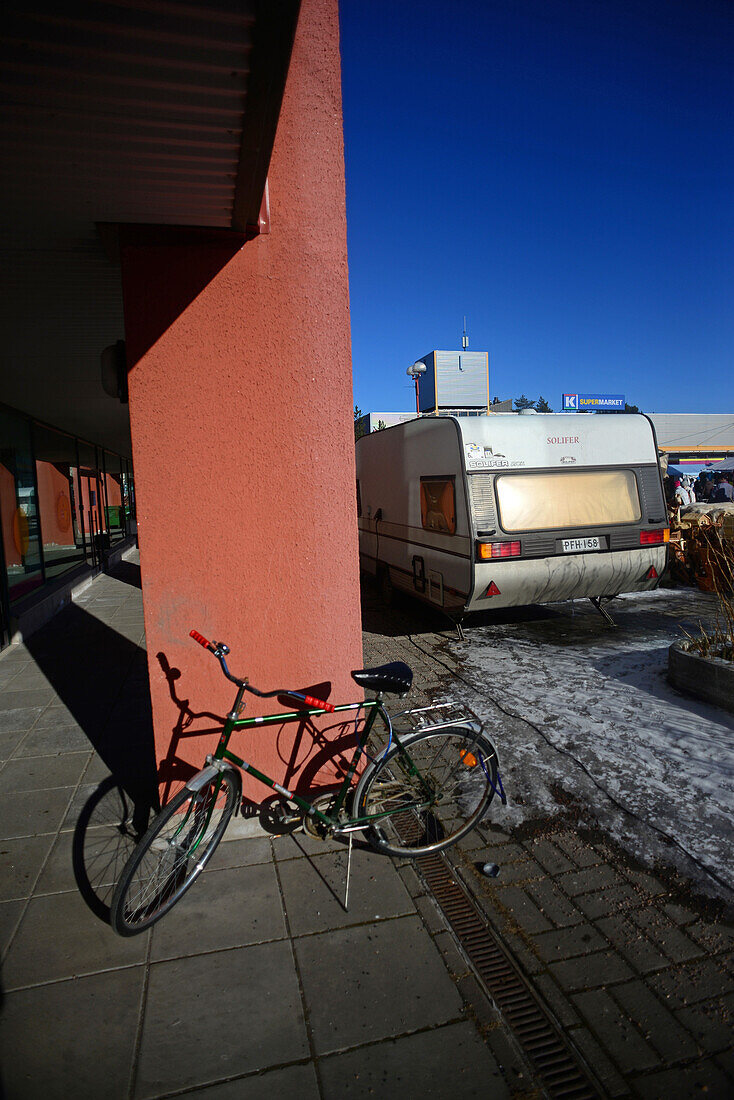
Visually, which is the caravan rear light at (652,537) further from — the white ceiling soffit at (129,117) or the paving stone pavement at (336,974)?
the white ceiling soffit at (129,117)

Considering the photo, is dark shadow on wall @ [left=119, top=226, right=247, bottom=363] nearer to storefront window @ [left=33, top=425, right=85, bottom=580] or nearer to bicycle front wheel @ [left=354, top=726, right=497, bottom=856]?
bicycle front wheel @ [left=354, top=726, right=497, bottom=856]

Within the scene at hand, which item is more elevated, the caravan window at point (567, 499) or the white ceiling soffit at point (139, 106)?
the white ceiling soffit at point (139, 106)

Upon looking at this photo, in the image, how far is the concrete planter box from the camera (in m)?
4.89

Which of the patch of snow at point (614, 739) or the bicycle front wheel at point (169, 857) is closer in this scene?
the bicycle front wheel at point (169, 857)

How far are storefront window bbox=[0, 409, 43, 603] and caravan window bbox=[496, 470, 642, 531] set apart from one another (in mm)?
6412

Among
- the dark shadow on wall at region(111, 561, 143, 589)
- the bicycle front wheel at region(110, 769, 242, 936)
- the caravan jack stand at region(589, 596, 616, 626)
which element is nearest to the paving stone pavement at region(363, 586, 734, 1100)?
the bicycle front wheel at region(110, 769, 242, 936)

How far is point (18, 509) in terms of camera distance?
9.05 m

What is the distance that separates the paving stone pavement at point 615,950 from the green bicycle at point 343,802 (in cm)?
30

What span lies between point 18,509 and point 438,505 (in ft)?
20.6

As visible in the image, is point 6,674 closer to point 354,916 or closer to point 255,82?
point 354,916

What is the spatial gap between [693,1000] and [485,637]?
18.0 ft

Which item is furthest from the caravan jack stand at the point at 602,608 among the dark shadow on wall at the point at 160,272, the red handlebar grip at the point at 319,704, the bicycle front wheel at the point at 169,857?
the dark shadow on wall at the point at 160,272

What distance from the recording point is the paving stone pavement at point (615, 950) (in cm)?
205

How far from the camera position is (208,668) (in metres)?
3.31
